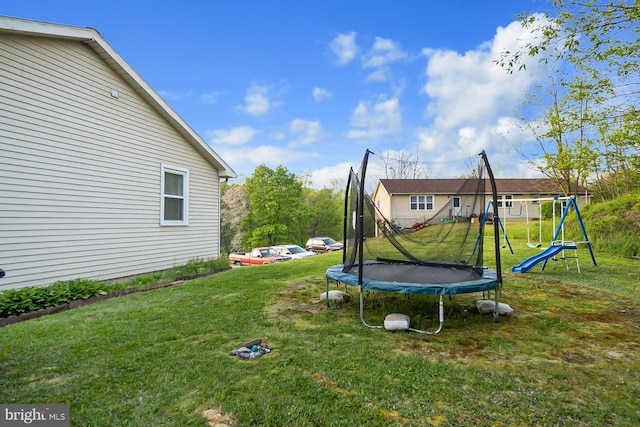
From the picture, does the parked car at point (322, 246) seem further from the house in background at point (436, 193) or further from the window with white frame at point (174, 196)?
the window with white frame at point (174, 196)

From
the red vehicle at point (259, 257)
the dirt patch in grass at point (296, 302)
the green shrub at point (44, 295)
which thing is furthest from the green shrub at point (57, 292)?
the red vehicle at point (259, 257)

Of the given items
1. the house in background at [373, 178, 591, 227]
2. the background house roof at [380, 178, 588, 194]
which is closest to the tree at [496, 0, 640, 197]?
the house in background at [373, 178, 591, 227]

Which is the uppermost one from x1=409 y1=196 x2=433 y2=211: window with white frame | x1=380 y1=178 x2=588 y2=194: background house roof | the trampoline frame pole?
x1=380 y1=178 x2=588 y2=194: background house roof

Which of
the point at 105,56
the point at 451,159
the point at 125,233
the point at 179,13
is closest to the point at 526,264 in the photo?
the point at 451,159

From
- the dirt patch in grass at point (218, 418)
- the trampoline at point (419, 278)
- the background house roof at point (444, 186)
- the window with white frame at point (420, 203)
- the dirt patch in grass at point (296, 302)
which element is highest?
the background house roof at point (444, 186)

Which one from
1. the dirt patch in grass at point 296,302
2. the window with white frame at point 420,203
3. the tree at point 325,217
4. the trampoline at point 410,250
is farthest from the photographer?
the tree at point 325,217

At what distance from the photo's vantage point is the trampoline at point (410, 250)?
3.65m

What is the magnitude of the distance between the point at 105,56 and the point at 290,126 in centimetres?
1890

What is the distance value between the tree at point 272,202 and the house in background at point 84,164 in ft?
57.5

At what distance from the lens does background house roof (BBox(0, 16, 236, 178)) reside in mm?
4887

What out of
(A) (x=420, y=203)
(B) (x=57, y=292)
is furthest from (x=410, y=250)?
(A) (x=420, y=203)

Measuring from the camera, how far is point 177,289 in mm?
5559

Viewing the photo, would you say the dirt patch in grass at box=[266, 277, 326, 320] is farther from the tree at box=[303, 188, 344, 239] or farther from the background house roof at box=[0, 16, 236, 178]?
the tree at box=[303, 188, 344, 239]

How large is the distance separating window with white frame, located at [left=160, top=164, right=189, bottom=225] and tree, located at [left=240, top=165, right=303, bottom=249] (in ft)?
57.3
